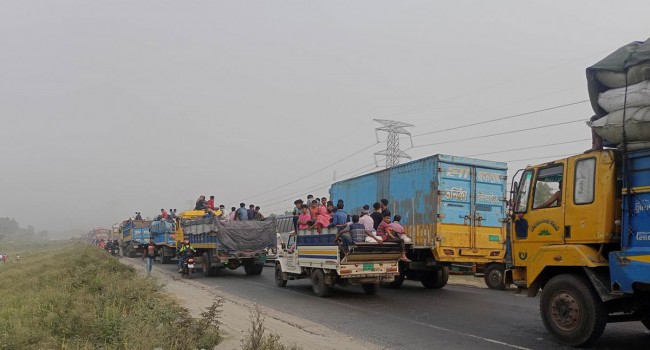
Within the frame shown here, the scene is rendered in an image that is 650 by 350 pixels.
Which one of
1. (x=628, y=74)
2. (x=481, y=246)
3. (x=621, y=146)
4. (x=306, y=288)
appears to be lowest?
(x=306, y=288)

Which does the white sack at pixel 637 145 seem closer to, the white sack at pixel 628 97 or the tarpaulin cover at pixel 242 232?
the white sack at pixel 628 97

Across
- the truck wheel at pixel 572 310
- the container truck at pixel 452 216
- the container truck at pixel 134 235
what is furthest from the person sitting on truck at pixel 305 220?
the container truck at pixel 134 235

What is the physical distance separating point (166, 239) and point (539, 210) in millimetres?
20242

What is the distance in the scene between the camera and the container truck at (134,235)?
29.3m

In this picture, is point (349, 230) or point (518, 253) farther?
point (349, 230)

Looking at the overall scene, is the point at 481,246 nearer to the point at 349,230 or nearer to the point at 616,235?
the point at 349,230

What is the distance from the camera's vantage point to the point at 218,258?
53.9 feet

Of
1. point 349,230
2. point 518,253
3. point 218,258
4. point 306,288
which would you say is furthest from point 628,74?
point 218,258

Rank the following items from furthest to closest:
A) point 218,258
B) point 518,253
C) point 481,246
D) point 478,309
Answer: point 218,258
point 481,246
point 478,309
point 518,253

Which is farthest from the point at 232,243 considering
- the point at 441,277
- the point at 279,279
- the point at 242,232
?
the point at 441,277

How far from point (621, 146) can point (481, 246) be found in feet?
23.3

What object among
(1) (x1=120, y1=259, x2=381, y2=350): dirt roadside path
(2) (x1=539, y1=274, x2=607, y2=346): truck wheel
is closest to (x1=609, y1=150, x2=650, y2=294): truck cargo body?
(2) (x1=539, y1=274, x2=607, y2=346): truck wheel

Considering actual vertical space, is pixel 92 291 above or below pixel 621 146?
below

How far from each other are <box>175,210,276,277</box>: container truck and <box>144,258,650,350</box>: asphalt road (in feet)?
7.16
